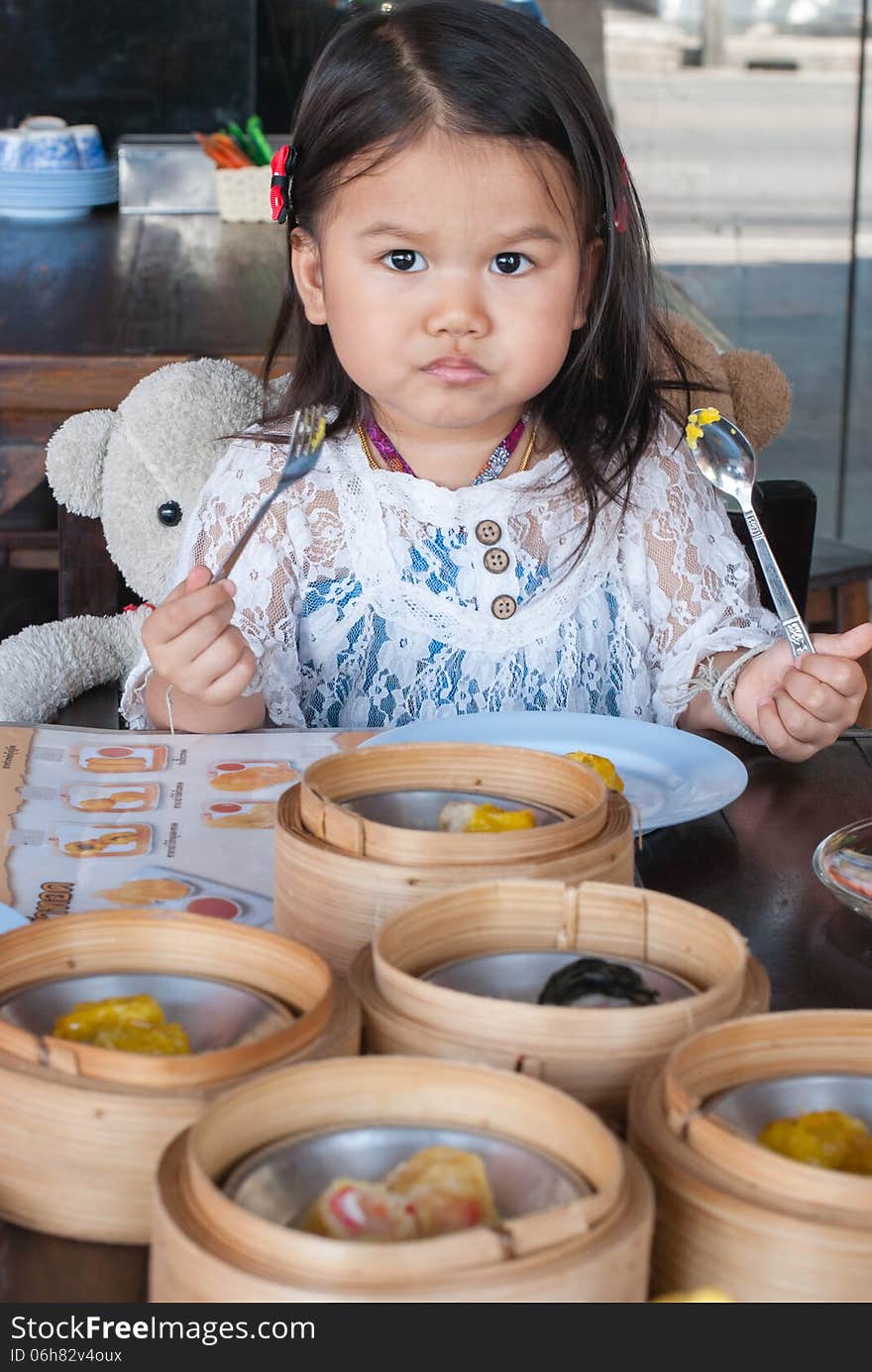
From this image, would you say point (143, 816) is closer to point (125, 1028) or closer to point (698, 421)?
point (125, 1028)

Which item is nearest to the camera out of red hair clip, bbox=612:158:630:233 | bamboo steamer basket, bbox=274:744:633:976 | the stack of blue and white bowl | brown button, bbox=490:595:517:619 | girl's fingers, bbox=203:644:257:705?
bamboo steamer basket, bbox=274:744:633:976

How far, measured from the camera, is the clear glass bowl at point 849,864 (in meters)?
0.82

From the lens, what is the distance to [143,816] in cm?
93

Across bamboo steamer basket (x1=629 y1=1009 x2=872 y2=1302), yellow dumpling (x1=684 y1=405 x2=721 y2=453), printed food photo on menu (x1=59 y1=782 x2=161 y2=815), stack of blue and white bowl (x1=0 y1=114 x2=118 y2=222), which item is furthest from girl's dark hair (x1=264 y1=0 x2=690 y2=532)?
stack of blue and white bowl (x1=0 y1=114 x2=118 y2=222)

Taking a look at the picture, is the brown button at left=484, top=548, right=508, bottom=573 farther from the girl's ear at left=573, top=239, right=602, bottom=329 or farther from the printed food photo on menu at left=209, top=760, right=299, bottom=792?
the printed food photo on menu at left=209, top=760, right=299, bottom=792

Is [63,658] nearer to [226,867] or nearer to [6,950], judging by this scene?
[226,867]

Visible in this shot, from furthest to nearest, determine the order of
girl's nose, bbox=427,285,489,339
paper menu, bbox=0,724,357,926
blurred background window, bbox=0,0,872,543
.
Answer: blurred background window, bbox=0,0,872,543, girl's nose, bbox=427,285,489,339, paper menu, bbox=0,724,357,926

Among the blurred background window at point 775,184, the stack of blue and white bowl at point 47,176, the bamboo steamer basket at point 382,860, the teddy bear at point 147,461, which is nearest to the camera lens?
the bamboo steamer basket at point 382,860

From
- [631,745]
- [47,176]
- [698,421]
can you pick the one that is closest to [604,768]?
[631,745]

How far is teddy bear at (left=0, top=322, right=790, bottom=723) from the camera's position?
169cm

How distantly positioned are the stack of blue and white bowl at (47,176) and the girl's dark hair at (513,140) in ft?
6.45

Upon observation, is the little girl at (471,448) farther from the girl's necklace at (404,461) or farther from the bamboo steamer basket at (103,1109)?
the bamboo steamer basket at (103,1109)

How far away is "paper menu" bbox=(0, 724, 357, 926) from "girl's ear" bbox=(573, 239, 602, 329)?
466mm

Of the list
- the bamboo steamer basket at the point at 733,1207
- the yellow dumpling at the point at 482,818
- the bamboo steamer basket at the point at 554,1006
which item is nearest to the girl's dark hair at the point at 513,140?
the yellow dumpling at the point at 482,818
